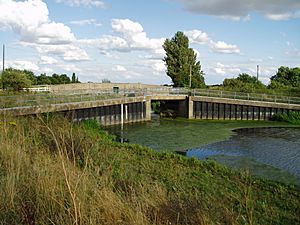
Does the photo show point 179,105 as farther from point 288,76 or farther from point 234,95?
point 288,76

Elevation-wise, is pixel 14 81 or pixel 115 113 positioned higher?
pixel 14 81

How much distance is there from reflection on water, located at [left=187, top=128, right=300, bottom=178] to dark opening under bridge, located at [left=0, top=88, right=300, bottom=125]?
9.55 meters

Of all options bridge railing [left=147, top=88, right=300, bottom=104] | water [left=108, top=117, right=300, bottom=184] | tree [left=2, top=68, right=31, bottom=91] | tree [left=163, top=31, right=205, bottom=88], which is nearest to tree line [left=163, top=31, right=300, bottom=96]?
tree [left=163, top=31, right=205, bottom=88]

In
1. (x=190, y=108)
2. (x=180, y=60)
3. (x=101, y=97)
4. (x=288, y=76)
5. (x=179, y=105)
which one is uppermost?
(x=180, y=60)

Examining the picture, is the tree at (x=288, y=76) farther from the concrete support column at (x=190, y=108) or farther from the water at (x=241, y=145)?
the water at (x=241, y=145)

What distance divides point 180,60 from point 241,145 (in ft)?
152

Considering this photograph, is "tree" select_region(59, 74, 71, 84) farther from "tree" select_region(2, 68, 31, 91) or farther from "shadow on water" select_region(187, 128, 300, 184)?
"shadow on water" select_region(187, 128, 300, 184)

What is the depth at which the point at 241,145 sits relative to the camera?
22.0m

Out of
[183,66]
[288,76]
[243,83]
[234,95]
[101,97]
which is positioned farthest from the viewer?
[288,76]

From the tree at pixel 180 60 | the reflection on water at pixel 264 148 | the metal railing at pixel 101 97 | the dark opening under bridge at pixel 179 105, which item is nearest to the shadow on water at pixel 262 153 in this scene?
the reflection on water at pixel 264 148

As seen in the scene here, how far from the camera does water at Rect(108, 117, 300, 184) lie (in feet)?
51.2

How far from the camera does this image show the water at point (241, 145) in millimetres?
15594

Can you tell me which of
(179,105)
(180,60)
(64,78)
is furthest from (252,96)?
(64,78)

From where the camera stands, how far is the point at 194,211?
4730mm
